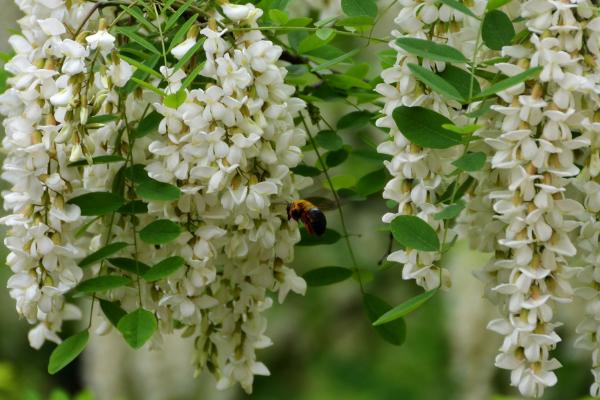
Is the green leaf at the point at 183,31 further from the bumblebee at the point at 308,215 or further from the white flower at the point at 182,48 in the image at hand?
the bumblebee at the point at 308,215

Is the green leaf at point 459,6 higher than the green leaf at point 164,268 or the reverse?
higher

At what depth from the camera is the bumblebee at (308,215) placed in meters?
1.66

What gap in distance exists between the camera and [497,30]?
1.47 metres

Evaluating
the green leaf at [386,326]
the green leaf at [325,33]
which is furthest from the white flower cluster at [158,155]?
the green leaf at [386,326]

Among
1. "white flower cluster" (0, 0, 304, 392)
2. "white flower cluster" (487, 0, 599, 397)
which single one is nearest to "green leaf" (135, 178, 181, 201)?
"white flower cluster" (0, 0, 304, 392)

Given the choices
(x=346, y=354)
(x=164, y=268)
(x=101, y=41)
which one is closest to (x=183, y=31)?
(x=101, y=41)

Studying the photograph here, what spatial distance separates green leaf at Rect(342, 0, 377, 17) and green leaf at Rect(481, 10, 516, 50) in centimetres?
22

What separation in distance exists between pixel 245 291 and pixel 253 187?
0.29 meters

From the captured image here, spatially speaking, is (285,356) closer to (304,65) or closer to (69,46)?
(304,65)

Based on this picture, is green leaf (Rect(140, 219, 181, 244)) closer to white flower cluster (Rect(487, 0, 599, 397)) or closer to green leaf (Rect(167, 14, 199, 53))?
green leaf (Rect(167, 14, 199, 53))

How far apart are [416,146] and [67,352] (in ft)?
2.22

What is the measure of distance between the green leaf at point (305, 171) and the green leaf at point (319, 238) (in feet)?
0.41

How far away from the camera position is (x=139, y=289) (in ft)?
5.50

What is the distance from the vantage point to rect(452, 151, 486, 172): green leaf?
145 centimetres
